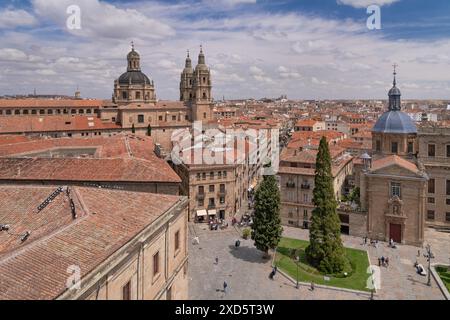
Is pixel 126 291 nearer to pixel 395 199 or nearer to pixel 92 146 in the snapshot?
pixel 92 146

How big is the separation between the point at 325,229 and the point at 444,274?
10.9 m

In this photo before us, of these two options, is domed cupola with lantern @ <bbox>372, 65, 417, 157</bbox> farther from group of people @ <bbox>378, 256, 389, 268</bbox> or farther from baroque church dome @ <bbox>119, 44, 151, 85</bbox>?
baroque church dome @ <bbox>119, 44, 151, 85</bbox>

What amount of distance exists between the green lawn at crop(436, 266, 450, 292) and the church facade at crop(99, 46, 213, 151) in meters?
60.9

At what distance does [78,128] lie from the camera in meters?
78.6

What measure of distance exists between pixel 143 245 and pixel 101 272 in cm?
358

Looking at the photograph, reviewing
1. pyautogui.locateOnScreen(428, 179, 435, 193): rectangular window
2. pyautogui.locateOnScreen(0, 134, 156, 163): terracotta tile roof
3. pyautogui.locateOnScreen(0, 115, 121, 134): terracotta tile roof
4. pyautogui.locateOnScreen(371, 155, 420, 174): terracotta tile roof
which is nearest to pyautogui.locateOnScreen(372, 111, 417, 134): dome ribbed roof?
pyautogui.locateOnScreen(371, 155, 420, 174): terracotta tile roof

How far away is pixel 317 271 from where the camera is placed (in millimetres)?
34031

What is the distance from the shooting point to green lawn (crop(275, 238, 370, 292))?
32.0 metres

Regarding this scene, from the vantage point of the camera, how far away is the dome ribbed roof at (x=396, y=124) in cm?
4800

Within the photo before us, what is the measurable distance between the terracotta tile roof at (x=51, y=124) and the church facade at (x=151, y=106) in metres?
4.64

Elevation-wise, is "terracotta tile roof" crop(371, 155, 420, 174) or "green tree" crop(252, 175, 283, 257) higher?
"terracotta tile roof" crop(371, 155, 420, 174)

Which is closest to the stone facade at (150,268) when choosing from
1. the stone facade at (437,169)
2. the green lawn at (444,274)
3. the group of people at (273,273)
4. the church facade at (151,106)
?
the group of people at (273,273)
